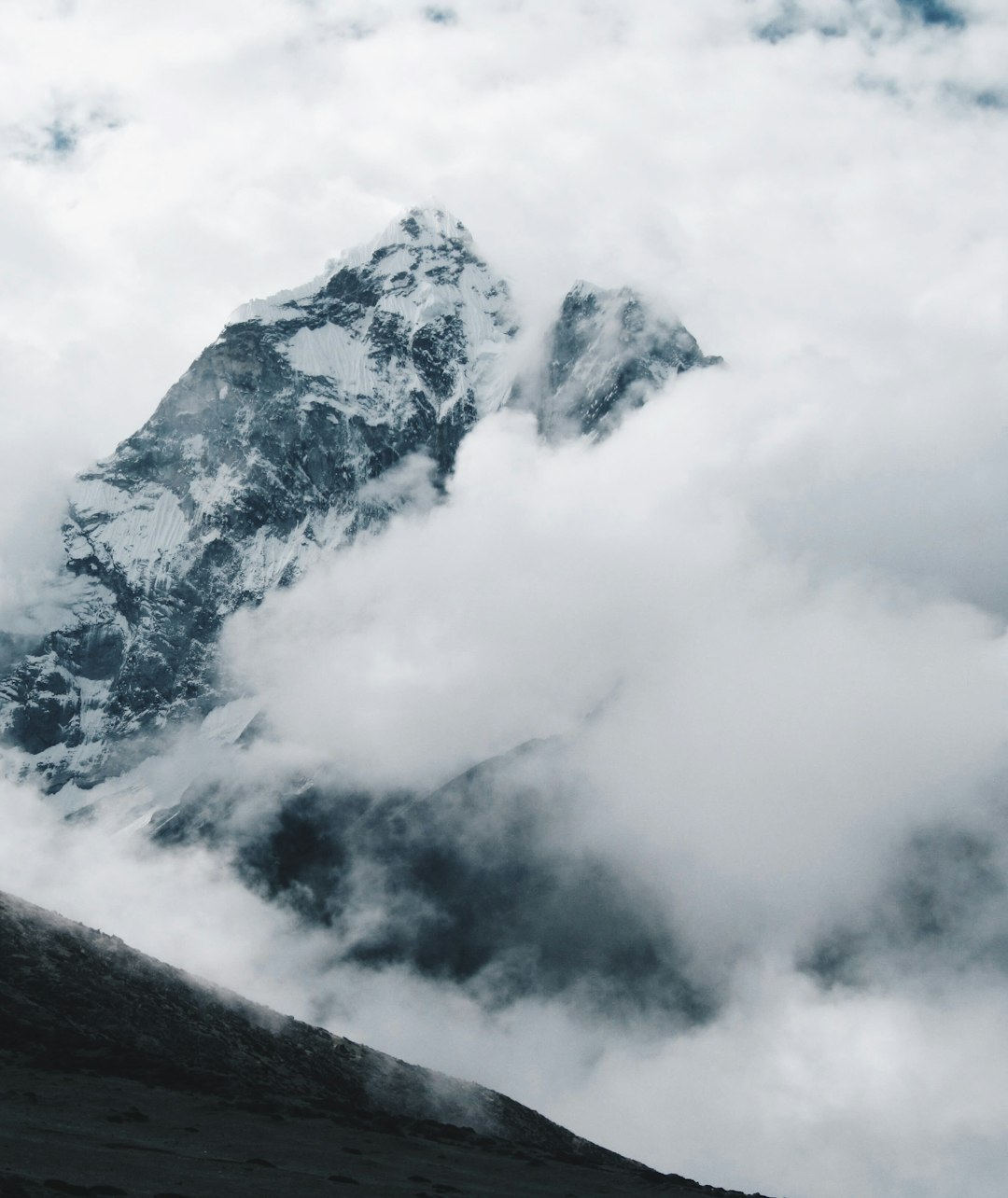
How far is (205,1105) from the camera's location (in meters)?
101

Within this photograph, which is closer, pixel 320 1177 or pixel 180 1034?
pixel 320 1177

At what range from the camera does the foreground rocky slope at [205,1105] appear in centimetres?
7775

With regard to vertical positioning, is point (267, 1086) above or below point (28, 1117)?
above

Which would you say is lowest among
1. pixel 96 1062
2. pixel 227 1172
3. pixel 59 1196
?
pixel 59 1196

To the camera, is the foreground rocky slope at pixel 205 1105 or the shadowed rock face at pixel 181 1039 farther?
the shadowed rock face at pixel 181 1039

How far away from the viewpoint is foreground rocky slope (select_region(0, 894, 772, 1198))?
77.8 meters

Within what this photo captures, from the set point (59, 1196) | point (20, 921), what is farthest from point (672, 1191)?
point (20, 921)

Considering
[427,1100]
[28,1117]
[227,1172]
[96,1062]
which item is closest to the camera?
[227,1172]

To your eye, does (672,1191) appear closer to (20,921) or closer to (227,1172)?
(227,1172)

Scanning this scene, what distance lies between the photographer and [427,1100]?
148m

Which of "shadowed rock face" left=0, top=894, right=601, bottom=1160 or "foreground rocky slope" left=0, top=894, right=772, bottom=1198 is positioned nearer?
"foreground rocky slope" left=0, top=894, right=772, bottom=1198

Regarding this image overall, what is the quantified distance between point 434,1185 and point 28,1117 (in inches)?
1007

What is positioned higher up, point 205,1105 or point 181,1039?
point 181,1039

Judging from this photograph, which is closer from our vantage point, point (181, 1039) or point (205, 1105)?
point (205, 1105)
